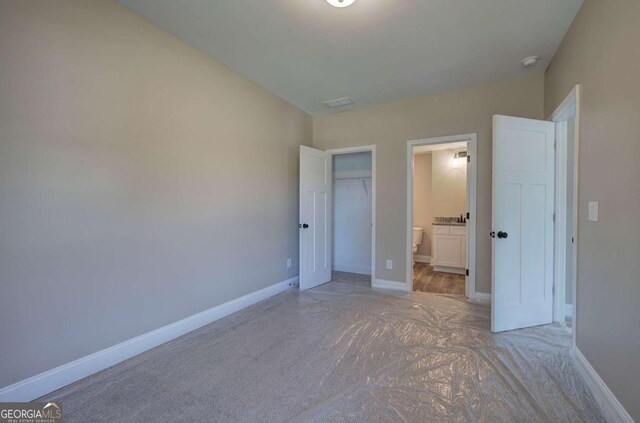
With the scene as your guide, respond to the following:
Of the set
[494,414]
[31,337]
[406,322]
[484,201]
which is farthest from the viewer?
[484,201]

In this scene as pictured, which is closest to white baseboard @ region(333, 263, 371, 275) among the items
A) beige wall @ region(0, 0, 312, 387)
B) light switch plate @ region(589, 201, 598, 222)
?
beige wall @ region(0, 0, 312, 387)

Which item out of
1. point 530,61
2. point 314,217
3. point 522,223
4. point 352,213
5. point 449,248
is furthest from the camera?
point 352,213

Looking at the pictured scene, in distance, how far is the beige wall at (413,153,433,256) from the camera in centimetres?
591

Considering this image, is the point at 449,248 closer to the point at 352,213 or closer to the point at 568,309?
the point at 352,213

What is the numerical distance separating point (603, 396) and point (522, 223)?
1.40m

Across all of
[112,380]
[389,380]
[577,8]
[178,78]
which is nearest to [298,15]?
[178,78]

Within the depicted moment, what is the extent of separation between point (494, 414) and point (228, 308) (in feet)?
7.88

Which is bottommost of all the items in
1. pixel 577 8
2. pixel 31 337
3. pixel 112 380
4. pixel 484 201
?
pixel 112 380

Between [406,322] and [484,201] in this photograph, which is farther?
[484,201]

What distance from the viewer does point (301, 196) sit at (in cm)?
377

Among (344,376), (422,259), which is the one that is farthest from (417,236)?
(344,376)

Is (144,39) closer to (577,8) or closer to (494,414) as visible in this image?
(577,8)

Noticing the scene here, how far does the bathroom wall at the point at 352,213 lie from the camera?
4895mm

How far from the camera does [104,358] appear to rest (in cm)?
197
